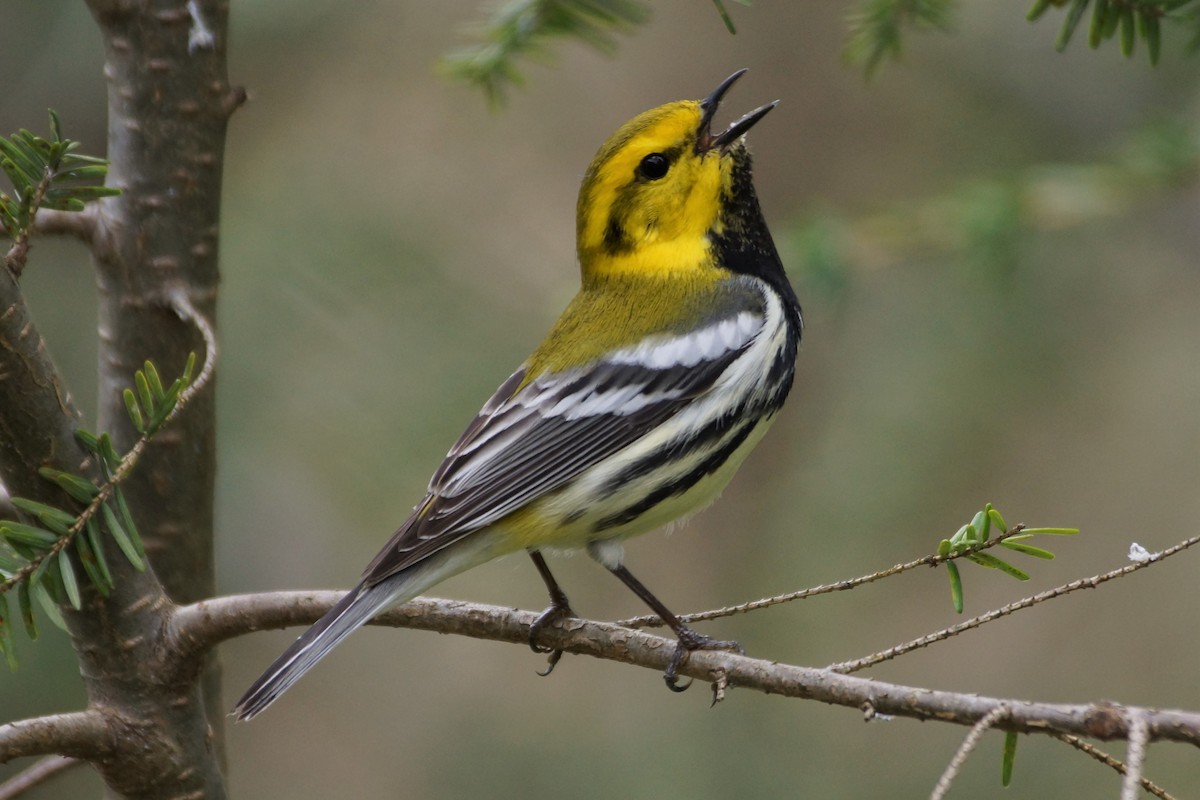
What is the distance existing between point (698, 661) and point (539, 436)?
0.90 meters

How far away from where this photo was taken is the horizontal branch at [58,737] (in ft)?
5.49

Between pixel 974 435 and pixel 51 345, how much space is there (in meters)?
3.03

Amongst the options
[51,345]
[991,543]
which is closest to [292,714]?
[51,345]

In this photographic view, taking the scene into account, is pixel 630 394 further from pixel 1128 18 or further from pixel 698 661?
pixel 1128 18

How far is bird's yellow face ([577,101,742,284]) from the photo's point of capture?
3.11 metres

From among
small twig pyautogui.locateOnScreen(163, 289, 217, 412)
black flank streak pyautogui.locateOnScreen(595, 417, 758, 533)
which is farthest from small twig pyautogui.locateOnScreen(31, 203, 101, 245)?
black flank streak pyautogui.locateOnScreen(595, 417, 758, 533)

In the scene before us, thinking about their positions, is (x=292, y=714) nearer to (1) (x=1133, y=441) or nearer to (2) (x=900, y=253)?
(2) (x=900, y=253)

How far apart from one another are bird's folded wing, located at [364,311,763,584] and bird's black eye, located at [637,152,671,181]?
1.49 feet

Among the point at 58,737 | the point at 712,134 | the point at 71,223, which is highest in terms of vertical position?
the point at 712,134

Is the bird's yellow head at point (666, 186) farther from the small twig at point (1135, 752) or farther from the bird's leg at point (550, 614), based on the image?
the small twig at point (1135, 752)

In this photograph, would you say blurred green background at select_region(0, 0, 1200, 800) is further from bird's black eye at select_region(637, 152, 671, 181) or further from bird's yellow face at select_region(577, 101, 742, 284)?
bird's black eye at select_region(637, 152, 671, 181)

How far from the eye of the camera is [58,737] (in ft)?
5.90

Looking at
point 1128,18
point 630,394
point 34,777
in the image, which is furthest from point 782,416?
point 34,777

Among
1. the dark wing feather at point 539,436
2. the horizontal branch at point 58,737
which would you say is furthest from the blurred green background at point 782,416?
the horizontal branch at point 58,737
